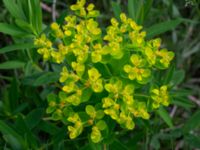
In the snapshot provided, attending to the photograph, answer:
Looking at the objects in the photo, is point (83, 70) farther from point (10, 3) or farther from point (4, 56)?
point (4, 56)

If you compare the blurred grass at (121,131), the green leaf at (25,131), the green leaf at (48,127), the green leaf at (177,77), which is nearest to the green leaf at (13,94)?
the blurred grass at (121,131)

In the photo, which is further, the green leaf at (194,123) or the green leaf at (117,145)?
the green leaf at (194,123)

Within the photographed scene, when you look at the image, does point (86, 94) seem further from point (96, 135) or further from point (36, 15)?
point (36, 15)

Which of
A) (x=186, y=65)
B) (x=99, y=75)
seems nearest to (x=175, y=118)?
(x=186, y=65)

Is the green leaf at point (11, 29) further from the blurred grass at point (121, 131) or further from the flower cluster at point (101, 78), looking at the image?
the flower cluster at point (101, 78)

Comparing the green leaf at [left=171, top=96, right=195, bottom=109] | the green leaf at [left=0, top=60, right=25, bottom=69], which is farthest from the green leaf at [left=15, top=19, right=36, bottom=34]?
the green leaf at [left=171, top=96, right=195, bottom=109]

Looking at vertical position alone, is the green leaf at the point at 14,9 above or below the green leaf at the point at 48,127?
above

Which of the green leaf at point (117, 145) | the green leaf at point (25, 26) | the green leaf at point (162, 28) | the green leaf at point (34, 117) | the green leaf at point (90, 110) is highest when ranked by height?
the green leaf at point (25, 26)

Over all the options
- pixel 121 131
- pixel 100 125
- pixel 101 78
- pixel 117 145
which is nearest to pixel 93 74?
pixel 101 78
